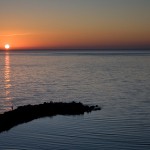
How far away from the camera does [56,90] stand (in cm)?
6431

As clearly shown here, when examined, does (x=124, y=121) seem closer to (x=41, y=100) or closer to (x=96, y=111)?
(x=96, y=111)

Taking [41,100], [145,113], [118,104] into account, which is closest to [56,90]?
[41,100]

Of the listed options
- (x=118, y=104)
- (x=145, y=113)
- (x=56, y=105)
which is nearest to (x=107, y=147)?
(x=145, y=113)

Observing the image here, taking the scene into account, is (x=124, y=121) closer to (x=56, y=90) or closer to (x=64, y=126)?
(x=64, y=126)

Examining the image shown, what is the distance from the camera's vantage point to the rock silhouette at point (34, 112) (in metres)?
33.2

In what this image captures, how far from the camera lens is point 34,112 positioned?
1481 inches

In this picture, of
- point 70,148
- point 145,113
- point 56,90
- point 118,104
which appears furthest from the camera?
point 56,90

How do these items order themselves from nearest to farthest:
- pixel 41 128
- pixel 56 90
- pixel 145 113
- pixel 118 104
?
pixel 41 128 < pixel 145 113 < pixel 118 104 < pixel 56 90

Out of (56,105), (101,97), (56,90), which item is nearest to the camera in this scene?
(56,105)

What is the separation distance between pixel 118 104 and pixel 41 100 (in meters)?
13.4

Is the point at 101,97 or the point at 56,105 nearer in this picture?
the point at 56,105

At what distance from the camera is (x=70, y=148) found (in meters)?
25.0

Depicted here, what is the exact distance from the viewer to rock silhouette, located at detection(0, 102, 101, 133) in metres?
33.2

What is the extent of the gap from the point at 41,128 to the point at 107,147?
8.48 m
